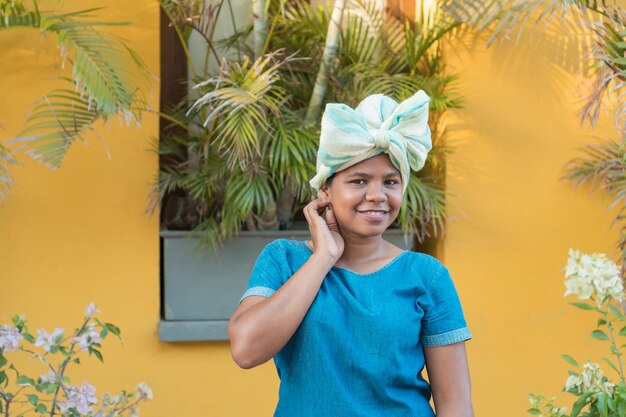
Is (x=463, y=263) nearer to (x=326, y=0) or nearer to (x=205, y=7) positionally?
(x=326, y=0)

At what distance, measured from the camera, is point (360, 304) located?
2.24 m

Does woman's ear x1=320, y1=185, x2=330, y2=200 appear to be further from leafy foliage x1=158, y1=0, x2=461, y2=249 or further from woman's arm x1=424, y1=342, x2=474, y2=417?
leafy foliage x1=158, y1=0, x2=461, y2=249

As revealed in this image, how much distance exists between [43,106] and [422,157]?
2.48 metres

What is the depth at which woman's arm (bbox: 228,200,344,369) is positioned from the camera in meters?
2.16

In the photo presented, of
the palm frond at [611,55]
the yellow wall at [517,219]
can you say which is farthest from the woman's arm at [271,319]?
the yellow wall at [517,219]

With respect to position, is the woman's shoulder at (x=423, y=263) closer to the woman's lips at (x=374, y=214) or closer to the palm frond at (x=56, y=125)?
the woman's lips at (x=374, y=214)

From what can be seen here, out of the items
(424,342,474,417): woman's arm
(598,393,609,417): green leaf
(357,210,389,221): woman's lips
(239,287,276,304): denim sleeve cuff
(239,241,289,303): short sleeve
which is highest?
(357,210,389,221): woman's lips

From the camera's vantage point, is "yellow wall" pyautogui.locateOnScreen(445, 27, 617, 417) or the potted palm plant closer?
the potted palm plant

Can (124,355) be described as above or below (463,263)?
below

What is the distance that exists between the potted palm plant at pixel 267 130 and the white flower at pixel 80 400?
54.2 inches

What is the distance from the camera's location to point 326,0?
15.4 ft

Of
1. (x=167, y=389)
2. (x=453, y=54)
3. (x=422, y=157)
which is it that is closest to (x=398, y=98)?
(x=453, y=54)

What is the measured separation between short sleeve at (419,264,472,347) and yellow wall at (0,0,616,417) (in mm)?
2438

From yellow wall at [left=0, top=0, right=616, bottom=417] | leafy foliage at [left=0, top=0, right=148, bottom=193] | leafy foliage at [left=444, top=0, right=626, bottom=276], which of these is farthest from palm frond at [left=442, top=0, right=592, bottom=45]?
leafy foliage at [left=0, top=0, right=148, bottom=193]
